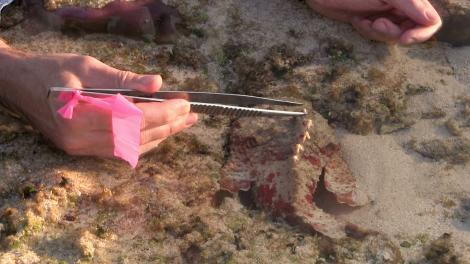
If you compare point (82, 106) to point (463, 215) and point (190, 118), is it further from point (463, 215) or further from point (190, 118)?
point (463, 215)

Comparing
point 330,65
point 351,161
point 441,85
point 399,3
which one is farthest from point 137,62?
point 441,85

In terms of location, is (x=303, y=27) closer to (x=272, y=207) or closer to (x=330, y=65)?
(x=330, y=65)

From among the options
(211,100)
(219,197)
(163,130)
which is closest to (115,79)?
(163,130)

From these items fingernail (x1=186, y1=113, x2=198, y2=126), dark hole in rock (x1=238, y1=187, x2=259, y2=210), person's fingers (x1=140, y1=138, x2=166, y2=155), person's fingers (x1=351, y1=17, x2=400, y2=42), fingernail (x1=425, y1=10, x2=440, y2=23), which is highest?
fingernail (x1=425, y1=10, x2=440, y2=23)

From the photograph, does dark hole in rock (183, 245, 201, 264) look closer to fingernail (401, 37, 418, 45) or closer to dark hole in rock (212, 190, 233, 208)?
dark hole in rock (212, 190, 233, 208)

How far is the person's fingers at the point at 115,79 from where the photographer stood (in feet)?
8.19

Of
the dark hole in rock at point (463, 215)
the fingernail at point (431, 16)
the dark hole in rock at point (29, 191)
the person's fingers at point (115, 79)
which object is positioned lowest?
the dark hole in rock at point (463, 215)

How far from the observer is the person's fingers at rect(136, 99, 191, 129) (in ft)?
8.14

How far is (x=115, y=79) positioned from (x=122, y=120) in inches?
9.8

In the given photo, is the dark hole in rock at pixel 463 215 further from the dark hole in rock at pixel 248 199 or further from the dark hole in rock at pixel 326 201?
the dark hole in rock at pixel 248 199

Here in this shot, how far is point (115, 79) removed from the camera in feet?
8.32

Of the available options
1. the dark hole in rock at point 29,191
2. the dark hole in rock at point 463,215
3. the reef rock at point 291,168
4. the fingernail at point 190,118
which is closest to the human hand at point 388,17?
the reef rock at point 291,168

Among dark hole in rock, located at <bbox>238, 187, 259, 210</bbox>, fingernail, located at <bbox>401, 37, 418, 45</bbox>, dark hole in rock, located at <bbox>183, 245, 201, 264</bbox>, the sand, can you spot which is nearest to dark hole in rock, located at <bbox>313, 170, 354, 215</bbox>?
the sand

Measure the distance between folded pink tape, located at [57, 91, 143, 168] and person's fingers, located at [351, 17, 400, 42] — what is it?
67.1 inches
